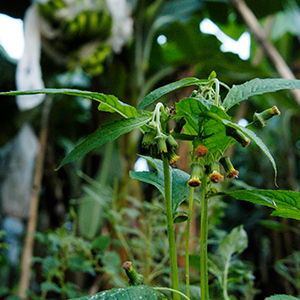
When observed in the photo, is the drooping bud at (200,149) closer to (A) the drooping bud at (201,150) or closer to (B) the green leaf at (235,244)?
(A) the drooping bud at (201,150)

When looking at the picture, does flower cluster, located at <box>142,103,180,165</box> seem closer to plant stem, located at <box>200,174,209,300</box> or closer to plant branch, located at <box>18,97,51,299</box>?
plant stem, located at <box>200,174,209,300</box>

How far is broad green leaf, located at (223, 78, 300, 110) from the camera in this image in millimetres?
226

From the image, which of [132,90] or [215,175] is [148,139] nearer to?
[215,175]

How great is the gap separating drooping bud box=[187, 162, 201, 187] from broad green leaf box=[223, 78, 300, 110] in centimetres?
5

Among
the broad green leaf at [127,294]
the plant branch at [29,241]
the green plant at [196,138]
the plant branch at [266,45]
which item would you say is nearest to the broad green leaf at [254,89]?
the green plant at [196,138]

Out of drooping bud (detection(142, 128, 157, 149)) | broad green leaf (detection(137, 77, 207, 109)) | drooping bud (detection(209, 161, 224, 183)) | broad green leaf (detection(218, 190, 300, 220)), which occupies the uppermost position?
broad green leaf (detection(137, 77, 207, 109))

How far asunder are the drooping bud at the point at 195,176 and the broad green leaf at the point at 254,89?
0.05m

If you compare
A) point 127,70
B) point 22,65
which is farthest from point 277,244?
point 22,65

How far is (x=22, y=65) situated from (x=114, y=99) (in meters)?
0.94

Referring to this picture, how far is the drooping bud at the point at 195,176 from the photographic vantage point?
22cm

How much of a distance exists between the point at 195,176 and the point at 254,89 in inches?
3.4

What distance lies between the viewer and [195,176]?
0.73 ft

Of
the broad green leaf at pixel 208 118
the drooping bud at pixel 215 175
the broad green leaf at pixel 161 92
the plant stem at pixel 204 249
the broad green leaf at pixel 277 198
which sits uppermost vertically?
the broad green leaf at pixel 161 92

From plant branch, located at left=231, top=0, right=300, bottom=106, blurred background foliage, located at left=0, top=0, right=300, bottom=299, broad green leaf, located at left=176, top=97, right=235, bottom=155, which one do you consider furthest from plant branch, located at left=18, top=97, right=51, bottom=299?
plant branch, located at left=231, top=0, right=300, bottom=106
